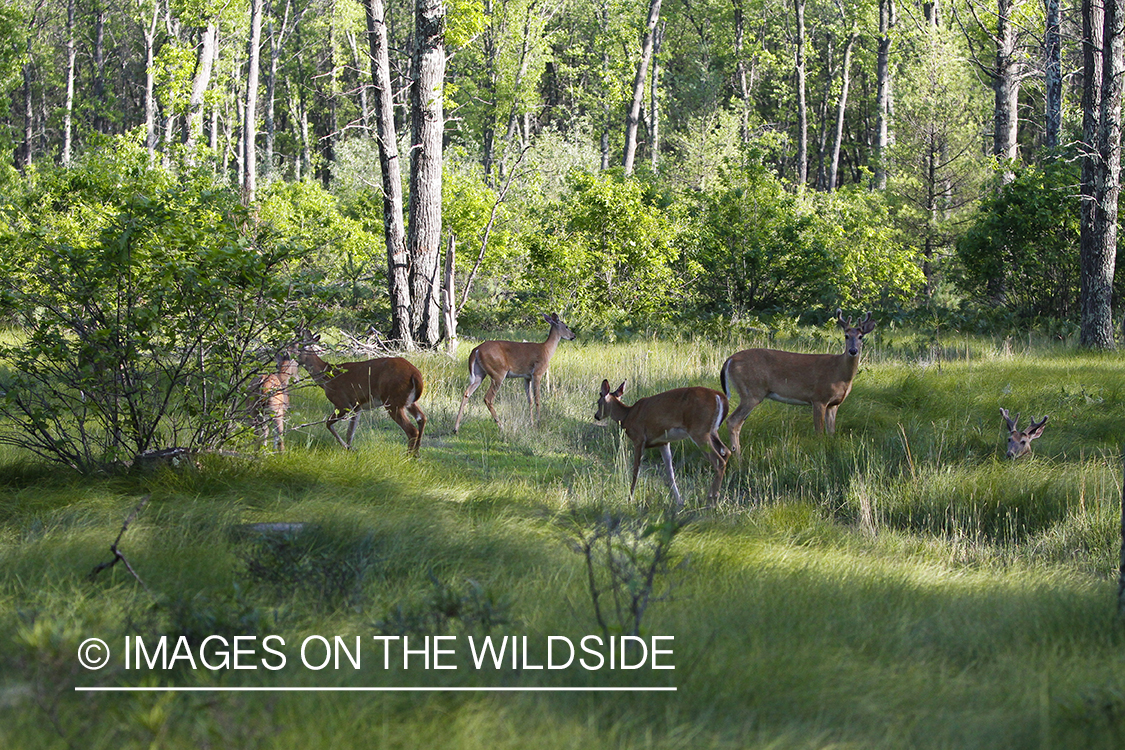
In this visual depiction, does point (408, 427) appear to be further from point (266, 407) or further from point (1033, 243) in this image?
point (1033, 243)

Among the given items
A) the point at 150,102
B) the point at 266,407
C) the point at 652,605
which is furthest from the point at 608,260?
the point at 150,102

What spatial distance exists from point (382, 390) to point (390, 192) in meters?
6.44

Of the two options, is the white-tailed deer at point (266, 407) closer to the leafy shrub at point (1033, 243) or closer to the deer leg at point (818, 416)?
the deer leg at point (818, 416)

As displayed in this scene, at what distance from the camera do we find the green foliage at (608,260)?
1780 centimetres

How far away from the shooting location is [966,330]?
696 inches

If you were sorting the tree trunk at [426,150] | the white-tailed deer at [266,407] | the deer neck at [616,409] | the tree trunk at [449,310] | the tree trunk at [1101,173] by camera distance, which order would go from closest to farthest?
the white-tailed deer at [266,407]
the deer neck at [616,409]
the tree trunk at [1101,173]
the tree trunk at [426,150]
the tree trunk at [449,310]

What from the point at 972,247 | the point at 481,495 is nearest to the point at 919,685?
the point at 481,495

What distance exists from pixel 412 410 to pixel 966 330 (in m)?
12.1

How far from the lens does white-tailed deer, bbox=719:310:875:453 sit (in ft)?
34.2

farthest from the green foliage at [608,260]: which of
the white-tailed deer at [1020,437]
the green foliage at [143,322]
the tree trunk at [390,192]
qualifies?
the green foliage at [143,322]

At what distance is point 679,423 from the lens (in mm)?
8625

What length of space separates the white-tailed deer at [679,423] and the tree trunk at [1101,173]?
7.45 meters

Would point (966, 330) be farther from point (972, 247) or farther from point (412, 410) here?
point (412, 410)

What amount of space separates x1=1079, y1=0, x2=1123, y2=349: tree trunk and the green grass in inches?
128
